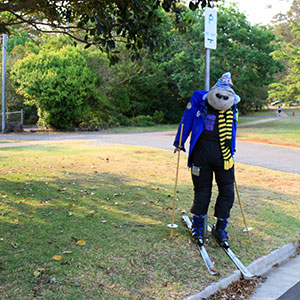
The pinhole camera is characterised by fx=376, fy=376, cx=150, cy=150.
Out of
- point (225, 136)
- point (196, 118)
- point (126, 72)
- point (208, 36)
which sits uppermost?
point (126, 72)

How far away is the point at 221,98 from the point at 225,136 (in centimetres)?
47

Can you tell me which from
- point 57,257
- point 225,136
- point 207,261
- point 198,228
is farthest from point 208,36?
point 57,257

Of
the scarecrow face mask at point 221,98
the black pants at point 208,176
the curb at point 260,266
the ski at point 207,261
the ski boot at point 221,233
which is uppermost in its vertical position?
the scarecrow face mask at point 221,98

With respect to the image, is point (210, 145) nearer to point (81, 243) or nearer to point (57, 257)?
point (81, 243)

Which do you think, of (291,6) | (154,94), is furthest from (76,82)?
(291,6)

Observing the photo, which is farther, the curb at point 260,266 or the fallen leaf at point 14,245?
the fallen leaf at point 14,245

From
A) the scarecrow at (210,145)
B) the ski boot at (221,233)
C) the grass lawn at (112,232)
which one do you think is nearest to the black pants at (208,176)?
the scarecrow at (210,145)

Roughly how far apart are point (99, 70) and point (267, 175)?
19.4 meters

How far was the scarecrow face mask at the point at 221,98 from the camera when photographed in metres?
4.46

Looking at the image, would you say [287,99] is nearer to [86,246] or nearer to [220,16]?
[220,16]

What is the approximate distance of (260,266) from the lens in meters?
4.47

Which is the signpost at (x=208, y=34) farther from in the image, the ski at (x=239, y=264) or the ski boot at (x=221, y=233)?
the ski at (x=239, y=264)

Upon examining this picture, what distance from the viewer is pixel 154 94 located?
34156 mm

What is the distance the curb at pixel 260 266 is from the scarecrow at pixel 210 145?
443mm
